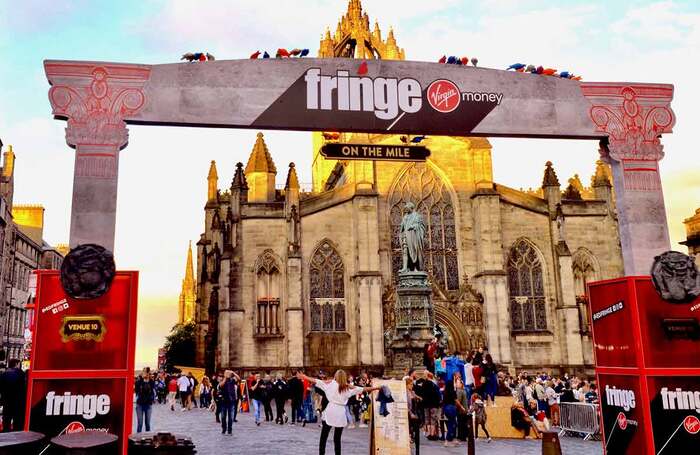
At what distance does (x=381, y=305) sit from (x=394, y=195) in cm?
608

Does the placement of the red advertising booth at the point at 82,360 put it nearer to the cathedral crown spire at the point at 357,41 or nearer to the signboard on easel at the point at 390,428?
the signboard on easel at the point at 390,428

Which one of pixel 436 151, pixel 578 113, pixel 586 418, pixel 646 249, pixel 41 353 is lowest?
pixel 586 418

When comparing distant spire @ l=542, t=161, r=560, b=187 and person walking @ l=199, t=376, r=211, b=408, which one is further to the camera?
distant spire @ l=542, t=161, r=560, b=187

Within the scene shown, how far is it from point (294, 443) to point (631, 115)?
8988 millimetres

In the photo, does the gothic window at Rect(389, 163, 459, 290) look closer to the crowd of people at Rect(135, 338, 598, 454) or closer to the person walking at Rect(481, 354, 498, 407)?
the crowd of people at Rect(135, 338, 598, 454)

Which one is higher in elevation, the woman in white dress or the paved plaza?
the woman in white dress

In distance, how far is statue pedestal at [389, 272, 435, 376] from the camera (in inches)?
650

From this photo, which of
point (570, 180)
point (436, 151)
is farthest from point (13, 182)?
point (570, 180)

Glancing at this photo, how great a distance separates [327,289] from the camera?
31.7 meters

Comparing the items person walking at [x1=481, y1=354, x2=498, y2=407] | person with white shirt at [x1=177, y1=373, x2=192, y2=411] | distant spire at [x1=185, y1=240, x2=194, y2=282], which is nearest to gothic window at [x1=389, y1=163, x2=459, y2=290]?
person with white shirt at [x1=177, y1=373, x2=192, y2=411]

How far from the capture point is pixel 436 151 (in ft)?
111

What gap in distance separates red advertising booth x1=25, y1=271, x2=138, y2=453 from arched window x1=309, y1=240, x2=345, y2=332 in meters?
23.4

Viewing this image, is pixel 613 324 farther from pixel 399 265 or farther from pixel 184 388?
pixel 399 265

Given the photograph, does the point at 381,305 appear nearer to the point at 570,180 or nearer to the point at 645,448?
the point at 645,448
